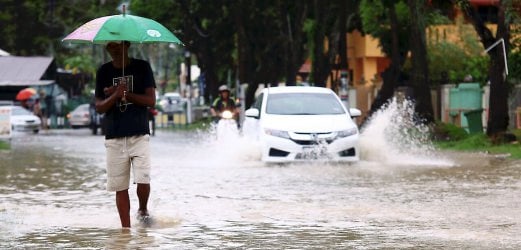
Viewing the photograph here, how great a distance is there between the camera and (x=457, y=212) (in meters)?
13.8

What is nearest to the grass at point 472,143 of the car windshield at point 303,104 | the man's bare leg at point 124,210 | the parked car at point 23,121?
the car windshield at point 303,104

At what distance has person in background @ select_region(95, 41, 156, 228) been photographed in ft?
41.2

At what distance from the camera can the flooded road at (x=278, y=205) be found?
37.6 feet

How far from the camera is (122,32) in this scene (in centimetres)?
1247

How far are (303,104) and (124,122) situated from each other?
11.1 metres

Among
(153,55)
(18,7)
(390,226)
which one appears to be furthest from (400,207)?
(153,55)

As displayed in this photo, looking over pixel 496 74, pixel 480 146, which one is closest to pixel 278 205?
pixel 480 146

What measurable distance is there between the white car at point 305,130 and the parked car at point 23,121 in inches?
1279

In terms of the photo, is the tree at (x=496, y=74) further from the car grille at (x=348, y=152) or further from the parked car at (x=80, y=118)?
the parked car at (x=80, y=118)

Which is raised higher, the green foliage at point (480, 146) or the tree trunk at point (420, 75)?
the tree trunk at point (420, 75)

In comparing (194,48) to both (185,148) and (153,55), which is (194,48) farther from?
(153,55)

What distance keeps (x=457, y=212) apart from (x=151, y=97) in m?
3.51

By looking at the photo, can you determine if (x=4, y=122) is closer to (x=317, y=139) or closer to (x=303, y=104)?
(x=303, y=104)

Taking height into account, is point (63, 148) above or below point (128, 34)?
below
